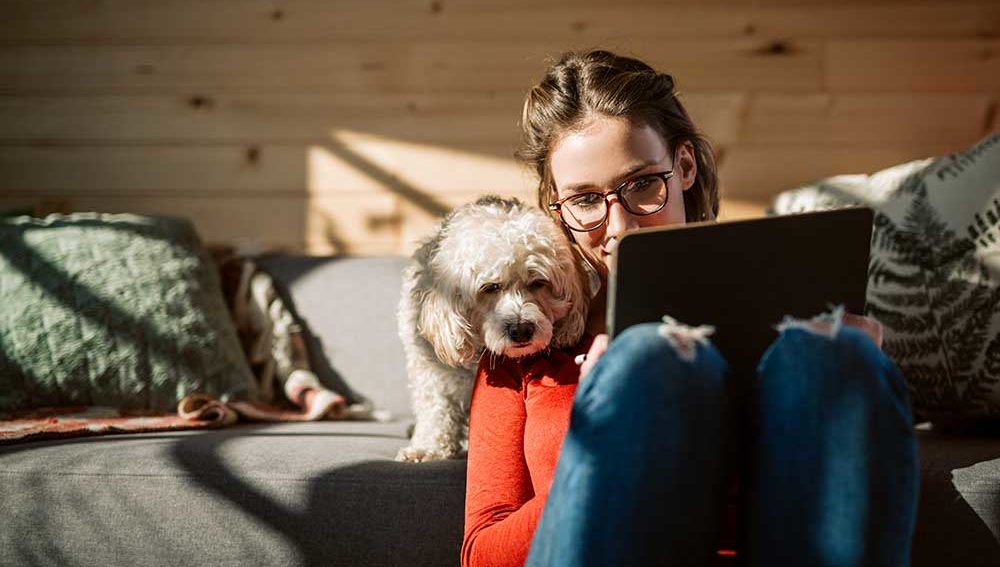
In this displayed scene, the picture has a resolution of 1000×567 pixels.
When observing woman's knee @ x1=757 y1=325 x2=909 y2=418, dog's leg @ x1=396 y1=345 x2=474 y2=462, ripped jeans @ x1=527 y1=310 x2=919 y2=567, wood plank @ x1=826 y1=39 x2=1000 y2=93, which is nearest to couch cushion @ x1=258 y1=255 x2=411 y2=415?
dog's leg @ x1=396 y1=345 x2=474 y2=462

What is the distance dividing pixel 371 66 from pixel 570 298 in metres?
1.41

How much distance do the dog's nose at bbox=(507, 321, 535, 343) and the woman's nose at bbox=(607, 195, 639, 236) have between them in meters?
0.22

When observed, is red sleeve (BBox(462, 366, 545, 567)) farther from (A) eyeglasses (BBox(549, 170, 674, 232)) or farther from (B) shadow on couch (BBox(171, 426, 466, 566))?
(A) eyeglasses (BBox(549, 170, 674, 232))

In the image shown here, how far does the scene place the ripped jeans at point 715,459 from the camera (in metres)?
0.87

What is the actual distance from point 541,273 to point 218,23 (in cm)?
171

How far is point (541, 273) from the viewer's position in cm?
135

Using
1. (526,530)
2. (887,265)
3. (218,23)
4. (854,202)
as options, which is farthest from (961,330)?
(218,23)

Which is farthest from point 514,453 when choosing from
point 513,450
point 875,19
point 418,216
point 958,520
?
point 875,19

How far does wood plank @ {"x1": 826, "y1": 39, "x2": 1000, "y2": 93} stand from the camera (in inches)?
92.1

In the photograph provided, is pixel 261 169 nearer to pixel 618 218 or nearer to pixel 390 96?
pixel 390 96

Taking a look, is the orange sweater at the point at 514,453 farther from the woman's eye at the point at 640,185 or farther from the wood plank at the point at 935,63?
the wood plank at the point at 935,63

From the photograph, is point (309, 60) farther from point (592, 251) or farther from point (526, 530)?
point (526, 530)

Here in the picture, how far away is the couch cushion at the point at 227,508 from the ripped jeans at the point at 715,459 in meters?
0.49

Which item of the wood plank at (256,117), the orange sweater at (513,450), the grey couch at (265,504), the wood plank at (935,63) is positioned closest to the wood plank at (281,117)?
the wood plank at (256,117)
